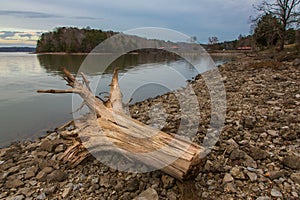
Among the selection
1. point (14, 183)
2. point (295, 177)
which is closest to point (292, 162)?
point (295, 177)

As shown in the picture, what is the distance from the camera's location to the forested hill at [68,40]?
2601 inches

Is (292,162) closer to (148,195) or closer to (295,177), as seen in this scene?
(295,177)

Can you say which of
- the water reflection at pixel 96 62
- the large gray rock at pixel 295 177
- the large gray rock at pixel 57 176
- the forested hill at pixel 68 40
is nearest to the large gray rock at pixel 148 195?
the large gray rock at pixel 57 176

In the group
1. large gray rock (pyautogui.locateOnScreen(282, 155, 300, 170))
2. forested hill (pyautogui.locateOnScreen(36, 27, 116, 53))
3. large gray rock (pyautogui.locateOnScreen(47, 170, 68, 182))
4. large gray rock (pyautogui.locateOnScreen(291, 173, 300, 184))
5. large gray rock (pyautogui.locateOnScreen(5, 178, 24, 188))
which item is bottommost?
large gray rock (pyautogui.locateOnScreen(5, 178, 24, 188))

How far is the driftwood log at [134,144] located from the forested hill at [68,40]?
64877mm

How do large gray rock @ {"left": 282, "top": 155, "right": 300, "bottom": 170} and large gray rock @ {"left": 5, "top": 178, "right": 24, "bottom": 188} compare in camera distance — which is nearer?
large gray rock @ {"left": 282, "top": 155, "right": 300, "bottom": 170}

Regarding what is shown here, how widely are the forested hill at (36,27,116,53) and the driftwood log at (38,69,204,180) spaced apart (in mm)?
64877

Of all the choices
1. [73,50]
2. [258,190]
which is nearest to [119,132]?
[258,190]

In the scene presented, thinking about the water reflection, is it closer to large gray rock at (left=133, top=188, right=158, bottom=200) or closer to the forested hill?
large gray rock at (left=133, top=188, right=158, bottom=200)

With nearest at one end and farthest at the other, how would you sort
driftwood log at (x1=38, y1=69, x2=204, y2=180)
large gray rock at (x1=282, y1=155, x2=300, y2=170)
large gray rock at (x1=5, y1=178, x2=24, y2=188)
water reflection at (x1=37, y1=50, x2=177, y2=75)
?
driftwood log at (x1=38, y1=69, x2=204, y2=180) → large gray rock at (x1=282, y1=155, x2=300, y2=170) → large gray rock at (x1=5, y1=178, x2=24, y2=188) → water reflection at (x1=37, y1=50, x2=177, y2=75)

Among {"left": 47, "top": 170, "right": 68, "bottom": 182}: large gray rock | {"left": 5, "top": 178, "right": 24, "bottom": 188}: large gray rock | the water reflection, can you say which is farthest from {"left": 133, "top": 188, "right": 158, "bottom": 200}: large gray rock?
the water reflection

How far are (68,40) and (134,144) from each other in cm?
7339

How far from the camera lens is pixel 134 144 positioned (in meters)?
3.14

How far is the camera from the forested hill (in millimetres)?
66062
